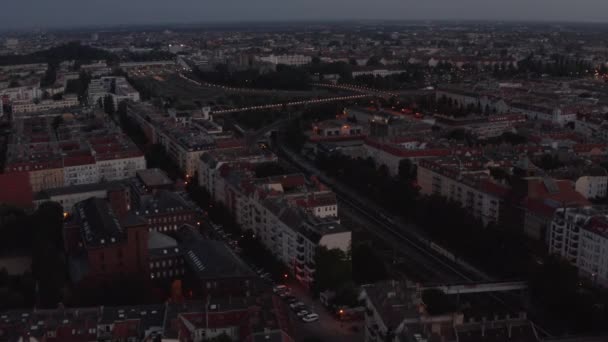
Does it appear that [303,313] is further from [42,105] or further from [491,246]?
[42,105]

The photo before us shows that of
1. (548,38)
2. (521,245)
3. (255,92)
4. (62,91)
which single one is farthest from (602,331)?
(548,38)

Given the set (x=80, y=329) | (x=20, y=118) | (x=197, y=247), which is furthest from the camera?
(x=20, y=118)

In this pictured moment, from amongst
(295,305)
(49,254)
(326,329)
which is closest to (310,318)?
(326,329)

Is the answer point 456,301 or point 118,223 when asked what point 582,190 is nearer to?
point 456,301

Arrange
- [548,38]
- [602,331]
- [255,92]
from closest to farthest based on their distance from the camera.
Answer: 1. [602,331]
2. [255,92]
3. [548,38]

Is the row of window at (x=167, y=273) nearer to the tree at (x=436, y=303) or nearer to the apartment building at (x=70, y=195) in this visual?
the tree at (x=436, y=303)

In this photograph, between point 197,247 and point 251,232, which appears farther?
point 251,232

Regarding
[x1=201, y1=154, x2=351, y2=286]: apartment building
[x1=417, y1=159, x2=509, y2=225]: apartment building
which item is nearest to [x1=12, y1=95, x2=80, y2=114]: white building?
[x1=201, y1=154, x2=351, y2=286]: apartment building

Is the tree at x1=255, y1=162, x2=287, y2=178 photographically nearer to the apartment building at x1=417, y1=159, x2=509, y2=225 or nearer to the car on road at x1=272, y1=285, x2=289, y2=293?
the apartment building at x1=417, y1=159, x2=509, y2=225
